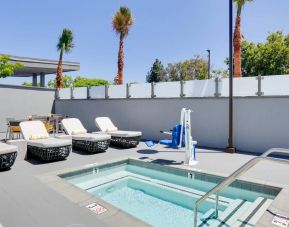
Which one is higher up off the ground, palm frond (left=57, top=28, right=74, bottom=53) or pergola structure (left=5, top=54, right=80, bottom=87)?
palm frond (left=57, top=28, right=74, bottom=53)

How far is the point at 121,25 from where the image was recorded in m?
19.5

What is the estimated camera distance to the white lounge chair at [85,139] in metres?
8.41

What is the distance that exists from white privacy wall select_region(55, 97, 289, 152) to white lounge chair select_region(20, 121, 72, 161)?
4846 mm

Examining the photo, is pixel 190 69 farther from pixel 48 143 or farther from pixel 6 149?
pixel 6 149

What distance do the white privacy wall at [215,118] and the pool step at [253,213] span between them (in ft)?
14.2

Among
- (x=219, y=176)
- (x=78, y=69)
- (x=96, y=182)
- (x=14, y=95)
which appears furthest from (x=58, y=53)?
(x=219, y=176)

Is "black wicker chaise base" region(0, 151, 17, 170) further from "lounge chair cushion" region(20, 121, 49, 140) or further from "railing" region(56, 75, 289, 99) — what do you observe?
"railing" region(56, 75, 289, 99)

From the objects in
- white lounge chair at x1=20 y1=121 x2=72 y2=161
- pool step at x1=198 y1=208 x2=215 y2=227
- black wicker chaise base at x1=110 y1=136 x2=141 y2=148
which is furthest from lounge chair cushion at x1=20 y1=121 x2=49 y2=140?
pool step at x1=198 y1=208 x2=215 y2=227

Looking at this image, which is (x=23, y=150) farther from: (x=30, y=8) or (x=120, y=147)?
(x=30, y=8)

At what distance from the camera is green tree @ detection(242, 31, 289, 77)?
25.7 meters

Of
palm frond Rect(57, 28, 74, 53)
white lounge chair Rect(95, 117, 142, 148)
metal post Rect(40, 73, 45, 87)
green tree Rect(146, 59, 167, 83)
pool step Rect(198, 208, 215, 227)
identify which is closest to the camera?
pool step Rect(198, 208, 215, 227)

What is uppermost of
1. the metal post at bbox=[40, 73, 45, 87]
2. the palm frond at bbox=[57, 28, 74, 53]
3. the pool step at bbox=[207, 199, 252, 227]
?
the palm frond at bbox=[57, 28, 74, 53]

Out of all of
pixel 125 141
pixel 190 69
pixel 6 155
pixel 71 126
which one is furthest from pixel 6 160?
pixel 190 69

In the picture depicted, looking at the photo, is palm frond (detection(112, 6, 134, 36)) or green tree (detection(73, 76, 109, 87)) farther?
green tree (detection(73, 76, 109, 87))
